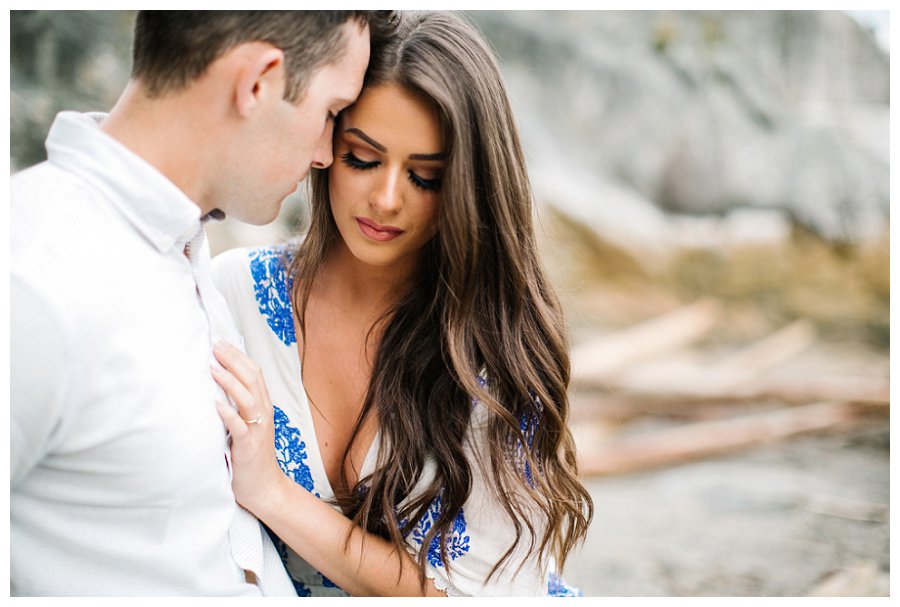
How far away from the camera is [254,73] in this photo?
1.55 m

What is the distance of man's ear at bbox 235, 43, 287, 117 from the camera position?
1550 mm

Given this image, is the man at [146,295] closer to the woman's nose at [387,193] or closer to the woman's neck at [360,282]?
the woman's nose at [387,193]

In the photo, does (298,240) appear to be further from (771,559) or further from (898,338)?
(771,559)

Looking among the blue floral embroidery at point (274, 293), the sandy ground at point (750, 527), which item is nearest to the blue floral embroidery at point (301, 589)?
the blue floral embroidery at point (274, 293)

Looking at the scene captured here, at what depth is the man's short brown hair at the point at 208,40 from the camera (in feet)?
5.03

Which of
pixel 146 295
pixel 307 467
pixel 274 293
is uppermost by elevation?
pixel 274 293

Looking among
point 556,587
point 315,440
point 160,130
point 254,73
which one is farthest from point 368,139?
point 556,587

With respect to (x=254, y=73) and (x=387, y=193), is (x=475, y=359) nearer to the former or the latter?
(x=387, y=193)

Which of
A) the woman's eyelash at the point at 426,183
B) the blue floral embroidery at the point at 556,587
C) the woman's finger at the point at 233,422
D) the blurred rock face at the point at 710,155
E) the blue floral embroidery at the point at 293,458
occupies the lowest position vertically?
the blue floral embroidery at the point at 556,587

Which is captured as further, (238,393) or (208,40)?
(238,393)

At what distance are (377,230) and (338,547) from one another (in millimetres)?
724

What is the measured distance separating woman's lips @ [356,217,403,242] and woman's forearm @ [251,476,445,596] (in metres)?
0.57

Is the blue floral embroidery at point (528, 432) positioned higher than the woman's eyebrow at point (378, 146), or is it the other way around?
the woman's eyebrow at point (378, 146)

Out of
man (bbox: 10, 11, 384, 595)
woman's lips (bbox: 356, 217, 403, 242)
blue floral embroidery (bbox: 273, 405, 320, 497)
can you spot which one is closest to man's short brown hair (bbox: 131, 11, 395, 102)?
man (bbox: 10, 11, 384, 595)
